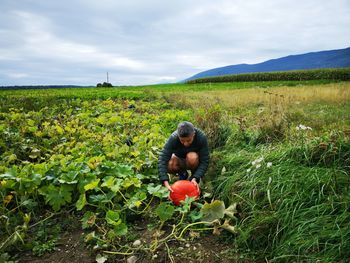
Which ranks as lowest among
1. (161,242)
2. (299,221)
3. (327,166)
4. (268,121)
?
(161,242)

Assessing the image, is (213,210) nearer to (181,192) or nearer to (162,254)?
(181,192)

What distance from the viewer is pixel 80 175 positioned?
316 centimetres

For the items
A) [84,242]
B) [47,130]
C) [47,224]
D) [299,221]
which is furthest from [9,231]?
[47,130]

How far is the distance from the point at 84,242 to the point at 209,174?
1.68m

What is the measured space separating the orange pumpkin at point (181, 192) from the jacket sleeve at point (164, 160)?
Answer: 0.27m

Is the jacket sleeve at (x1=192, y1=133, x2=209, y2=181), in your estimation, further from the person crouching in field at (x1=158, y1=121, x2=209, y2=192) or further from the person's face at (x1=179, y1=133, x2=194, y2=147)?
the person's face at (x1=179, y1=133, x2=194, y2=147)

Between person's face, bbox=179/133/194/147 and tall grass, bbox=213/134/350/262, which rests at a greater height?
person's face, bbox=179/133/194/147

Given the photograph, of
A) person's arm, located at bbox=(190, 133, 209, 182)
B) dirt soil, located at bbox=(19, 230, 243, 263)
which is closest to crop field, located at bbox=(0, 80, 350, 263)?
dirt soil, located at bbox=(19, 230, 243, 263)

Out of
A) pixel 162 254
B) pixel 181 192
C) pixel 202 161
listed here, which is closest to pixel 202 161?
pixel 202 161

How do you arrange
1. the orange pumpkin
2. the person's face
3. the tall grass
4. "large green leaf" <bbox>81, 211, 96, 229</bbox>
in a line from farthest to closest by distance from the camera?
the person's face
the orange pumpkin
"large green leaf" <bbox>81, 211, 96, 229</bbox>
the tall grass

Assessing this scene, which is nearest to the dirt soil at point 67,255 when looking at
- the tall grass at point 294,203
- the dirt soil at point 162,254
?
the dirt soil at point 162,254

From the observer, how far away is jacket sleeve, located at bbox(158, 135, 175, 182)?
3.39 metres

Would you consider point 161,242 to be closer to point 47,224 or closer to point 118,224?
point 118,224

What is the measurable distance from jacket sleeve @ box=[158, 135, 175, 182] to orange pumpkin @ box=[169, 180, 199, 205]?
272 millimetres
